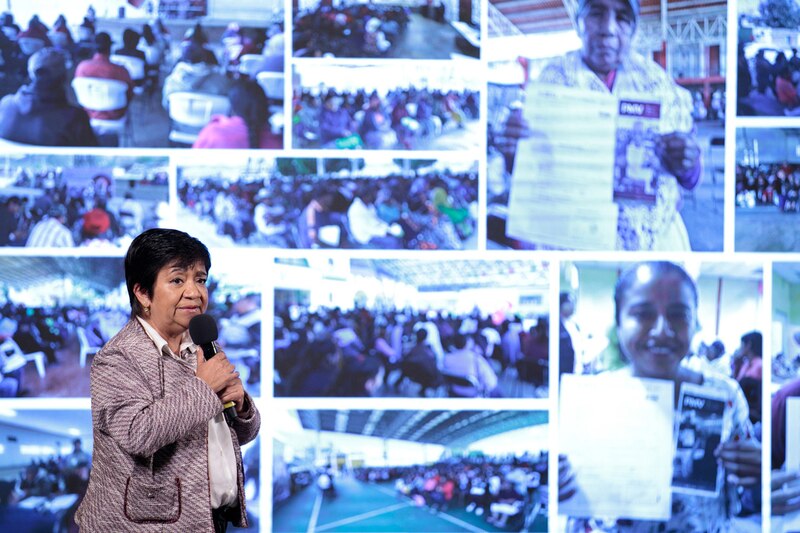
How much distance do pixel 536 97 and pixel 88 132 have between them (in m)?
1.52

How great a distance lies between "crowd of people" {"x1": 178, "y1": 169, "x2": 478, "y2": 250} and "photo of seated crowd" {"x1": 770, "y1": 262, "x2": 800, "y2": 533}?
111 cm

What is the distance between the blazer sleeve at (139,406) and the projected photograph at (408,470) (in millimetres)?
1450

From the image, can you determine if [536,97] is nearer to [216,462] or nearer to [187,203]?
[187,203]

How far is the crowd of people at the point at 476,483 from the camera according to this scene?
330 cm

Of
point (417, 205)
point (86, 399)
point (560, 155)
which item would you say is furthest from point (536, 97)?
point (86, 399)

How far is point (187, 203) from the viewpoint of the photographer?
3252 millimetres

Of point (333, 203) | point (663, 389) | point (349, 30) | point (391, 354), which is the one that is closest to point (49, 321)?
point (333, 203)

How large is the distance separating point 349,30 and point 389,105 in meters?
0.29

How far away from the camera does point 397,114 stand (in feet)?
10.8

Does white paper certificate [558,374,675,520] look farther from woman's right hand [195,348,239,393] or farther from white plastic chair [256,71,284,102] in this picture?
woman's right hand [195,348,239,393]

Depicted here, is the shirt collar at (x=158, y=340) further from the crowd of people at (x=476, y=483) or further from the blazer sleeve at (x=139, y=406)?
the crowd of people at (x=476, y=483)

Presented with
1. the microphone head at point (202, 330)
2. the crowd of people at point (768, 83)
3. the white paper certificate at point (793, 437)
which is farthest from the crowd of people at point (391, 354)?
the microphone head at point (202, 330)

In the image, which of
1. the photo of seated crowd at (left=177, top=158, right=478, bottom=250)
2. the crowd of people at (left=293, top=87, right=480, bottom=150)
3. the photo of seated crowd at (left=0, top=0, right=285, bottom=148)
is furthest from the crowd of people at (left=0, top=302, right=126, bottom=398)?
the crowd of people at (left=293, top=87, right=480, bottom=150)

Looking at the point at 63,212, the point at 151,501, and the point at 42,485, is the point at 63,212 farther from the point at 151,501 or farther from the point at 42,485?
the point at 151,501
